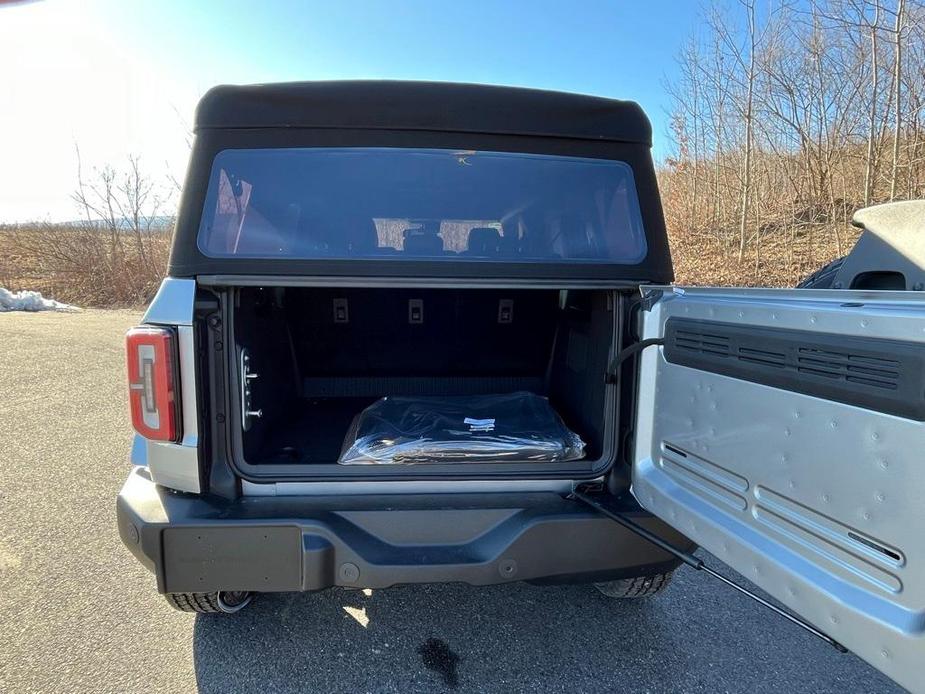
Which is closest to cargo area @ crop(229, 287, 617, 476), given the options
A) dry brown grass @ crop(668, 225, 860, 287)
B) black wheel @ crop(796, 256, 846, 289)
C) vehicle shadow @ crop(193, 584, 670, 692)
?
vehicle shadow @ crop(193, 584, 670, 692)

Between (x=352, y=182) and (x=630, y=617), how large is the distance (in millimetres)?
2206

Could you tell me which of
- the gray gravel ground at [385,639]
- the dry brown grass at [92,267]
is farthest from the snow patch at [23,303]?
the gray gravel ground at [385,639]

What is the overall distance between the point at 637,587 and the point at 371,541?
1254 mm

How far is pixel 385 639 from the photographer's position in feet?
7.45

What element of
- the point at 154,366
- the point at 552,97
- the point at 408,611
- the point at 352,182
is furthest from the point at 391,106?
the point at 408,611

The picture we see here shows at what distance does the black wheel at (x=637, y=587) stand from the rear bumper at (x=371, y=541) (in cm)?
45

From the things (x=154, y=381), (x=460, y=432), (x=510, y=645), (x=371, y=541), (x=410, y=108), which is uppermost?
(x=410, y=108)

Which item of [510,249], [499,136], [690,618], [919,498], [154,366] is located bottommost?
[690,618]

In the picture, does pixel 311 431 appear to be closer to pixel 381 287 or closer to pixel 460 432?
pixel 460 432

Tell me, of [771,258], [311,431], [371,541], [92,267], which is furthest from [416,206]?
[92,267]

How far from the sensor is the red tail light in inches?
69.1

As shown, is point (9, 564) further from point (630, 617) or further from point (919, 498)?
point (919, 498)

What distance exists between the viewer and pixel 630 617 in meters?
2.46

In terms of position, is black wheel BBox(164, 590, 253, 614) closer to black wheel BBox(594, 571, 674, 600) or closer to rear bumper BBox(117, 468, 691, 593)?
rear bumper BBox(117, 468, 691, 593)
